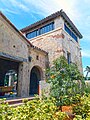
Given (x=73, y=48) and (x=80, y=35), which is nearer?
(x=73, y=48)

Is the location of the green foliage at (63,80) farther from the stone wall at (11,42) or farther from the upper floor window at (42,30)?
the upper floor window at (42,30)

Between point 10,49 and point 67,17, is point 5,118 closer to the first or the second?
point 10,49

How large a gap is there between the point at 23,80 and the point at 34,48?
339cm

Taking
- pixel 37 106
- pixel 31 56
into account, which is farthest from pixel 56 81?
pixel 31 56

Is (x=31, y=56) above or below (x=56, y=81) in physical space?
above

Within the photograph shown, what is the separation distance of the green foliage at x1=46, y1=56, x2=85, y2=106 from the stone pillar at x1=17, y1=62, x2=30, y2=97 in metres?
4.51

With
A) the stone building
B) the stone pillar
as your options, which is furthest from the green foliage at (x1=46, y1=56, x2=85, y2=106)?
the stone pillar

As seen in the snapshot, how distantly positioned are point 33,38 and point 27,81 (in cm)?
679

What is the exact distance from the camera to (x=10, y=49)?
10.0m

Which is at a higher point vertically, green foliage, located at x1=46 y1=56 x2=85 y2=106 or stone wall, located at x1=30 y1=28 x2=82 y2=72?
stone wall, located at x1=30 y1=28 x2=82 y2=72

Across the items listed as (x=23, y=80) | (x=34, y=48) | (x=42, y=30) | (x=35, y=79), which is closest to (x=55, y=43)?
(x=42, y=30)

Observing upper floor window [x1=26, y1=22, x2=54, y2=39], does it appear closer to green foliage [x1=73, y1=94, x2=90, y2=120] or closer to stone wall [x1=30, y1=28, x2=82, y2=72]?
stone wall [x1=30, y1=28, x2=82, y2=72]

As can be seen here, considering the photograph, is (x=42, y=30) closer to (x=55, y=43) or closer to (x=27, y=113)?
(x=55, y=43)

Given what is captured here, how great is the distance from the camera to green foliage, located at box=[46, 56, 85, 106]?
6.13m
